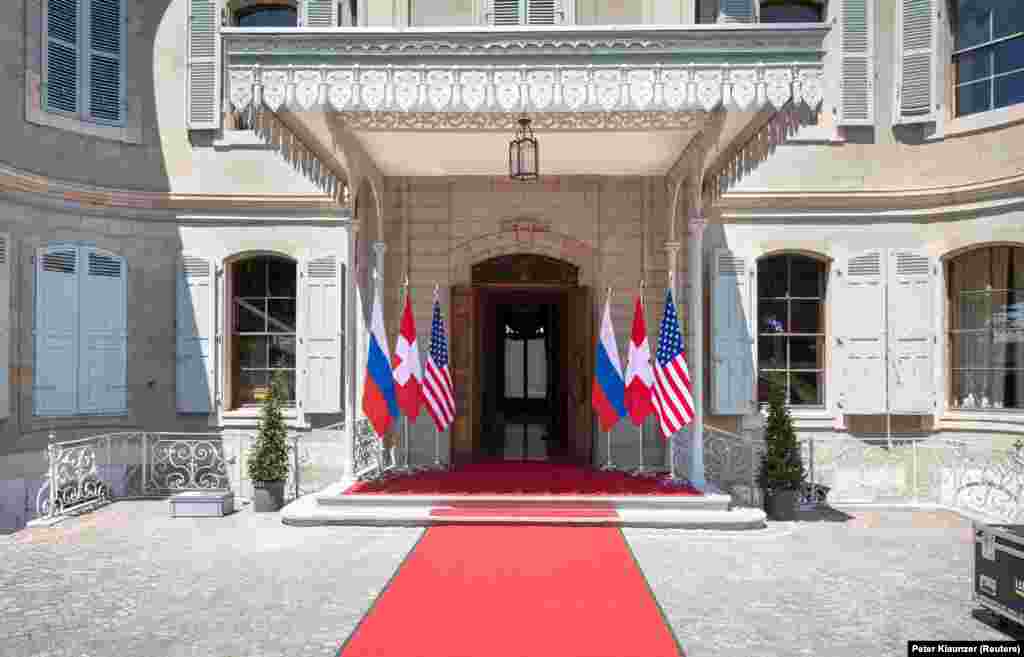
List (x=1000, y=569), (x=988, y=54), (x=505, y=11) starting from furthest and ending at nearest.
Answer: (x=505, y=11), (x=988, y=54), (x=1000, y=569)

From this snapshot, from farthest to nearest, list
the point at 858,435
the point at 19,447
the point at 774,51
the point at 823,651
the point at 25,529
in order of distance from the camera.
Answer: the point at 858,435 < the point at 19,447 < the point at 25,529 < the point at 774,51 < the point at 823,651

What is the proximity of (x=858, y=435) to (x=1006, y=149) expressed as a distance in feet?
14.0

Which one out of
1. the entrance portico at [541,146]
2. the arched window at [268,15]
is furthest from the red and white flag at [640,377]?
the arched window at [268,15]

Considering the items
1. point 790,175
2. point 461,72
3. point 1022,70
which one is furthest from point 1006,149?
point 461,72

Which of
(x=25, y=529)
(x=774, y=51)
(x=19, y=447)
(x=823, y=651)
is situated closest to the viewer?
A: (x=823, y=651)

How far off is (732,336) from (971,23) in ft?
17.9

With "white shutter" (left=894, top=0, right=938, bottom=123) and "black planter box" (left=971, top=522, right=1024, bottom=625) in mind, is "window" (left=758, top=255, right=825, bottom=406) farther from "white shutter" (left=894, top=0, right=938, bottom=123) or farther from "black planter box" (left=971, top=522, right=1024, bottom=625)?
"black planter box" (left=971, top=522, right=1024, bottom=625)

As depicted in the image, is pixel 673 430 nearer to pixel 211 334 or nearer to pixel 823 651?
pixel 823 651

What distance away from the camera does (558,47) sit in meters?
7.69

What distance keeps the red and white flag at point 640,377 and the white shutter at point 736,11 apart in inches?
195

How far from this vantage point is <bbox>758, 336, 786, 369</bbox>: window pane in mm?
11594

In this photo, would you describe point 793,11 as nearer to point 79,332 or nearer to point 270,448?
point 270,448

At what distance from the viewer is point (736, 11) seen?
452 inches

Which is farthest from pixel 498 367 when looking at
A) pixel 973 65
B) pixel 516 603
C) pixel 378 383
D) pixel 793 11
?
pixel 973 65
